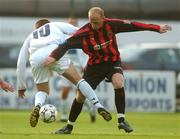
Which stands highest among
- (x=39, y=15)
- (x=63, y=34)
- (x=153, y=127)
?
(x=39, y=15)

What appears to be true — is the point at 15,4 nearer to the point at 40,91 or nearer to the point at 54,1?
the point at 54,1

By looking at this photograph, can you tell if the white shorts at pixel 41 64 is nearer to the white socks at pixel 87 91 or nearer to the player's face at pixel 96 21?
the white socks at pixel 87 91

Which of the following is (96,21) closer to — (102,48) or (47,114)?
(102,48)

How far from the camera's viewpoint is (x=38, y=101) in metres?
14.2

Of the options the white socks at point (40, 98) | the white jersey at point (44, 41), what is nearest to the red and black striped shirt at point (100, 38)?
the white jersey at point (44, 41)

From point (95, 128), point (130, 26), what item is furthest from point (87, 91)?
point (95, 128)

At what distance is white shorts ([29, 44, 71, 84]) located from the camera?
14555mm

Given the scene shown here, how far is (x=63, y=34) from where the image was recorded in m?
14.8

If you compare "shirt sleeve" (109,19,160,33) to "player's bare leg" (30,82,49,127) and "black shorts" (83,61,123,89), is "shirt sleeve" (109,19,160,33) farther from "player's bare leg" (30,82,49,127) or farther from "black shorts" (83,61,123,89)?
"player's bare leg" (30,82,49,127)

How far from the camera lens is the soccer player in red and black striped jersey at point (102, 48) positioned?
1391cm

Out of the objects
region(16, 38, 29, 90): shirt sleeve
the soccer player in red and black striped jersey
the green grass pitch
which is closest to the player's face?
the soccer player in red and black striped jersey

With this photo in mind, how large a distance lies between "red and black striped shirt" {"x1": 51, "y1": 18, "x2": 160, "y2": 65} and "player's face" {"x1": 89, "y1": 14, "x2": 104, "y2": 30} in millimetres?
57

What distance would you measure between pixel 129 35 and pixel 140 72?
1022 cm

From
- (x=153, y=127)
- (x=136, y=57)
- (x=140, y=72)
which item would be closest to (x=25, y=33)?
(x=136, y=57)
